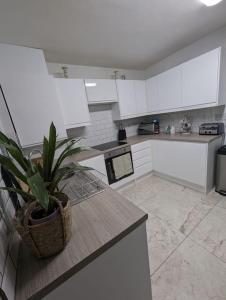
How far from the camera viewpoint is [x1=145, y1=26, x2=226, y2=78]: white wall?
6.48 ft

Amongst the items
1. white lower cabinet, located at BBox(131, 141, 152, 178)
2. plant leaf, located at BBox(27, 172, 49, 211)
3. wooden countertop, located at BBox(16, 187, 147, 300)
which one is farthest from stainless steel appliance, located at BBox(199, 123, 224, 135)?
plant leaf, located at BBox(27, 172, 49, 211)

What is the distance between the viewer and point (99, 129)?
2.79 metres

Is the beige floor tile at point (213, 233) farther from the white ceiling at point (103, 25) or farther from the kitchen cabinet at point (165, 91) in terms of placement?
the white ceiling at point (103, 25)

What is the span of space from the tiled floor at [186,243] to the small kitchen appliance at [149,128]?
1.26 m

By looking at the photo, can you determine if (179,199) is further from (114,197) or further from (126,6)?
(126,6)

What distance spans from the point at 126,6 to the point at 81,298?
205cm

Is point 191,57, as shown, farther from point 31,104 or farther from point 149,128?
point 31,104

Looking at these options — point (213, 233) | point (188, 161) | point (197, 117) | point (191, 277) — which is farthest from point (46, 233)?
point (197, 117)

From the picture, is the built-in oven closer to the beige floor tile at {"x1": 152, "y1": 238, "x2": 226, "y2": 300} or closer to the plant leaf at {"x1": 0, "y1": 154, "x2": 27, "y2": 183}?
the beige floor tile at {"x1": 152, "y1": 238, "x2": 226, "y2": 300}

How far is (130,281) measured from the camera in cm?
73

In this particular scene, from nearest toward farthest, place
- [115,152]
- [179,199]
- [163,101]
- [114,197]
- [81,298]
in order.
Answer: [81,298] < [114,197] < [179,199] < [115,152] < [163,101]

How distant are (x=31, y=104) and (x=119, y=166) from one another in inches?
60.1

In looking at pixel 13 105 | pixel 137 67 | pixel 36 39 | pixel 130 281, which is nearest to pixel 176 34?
pixel 137 67

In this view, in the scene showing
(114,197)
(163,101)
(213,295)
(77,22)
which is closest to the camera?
(114,197)
